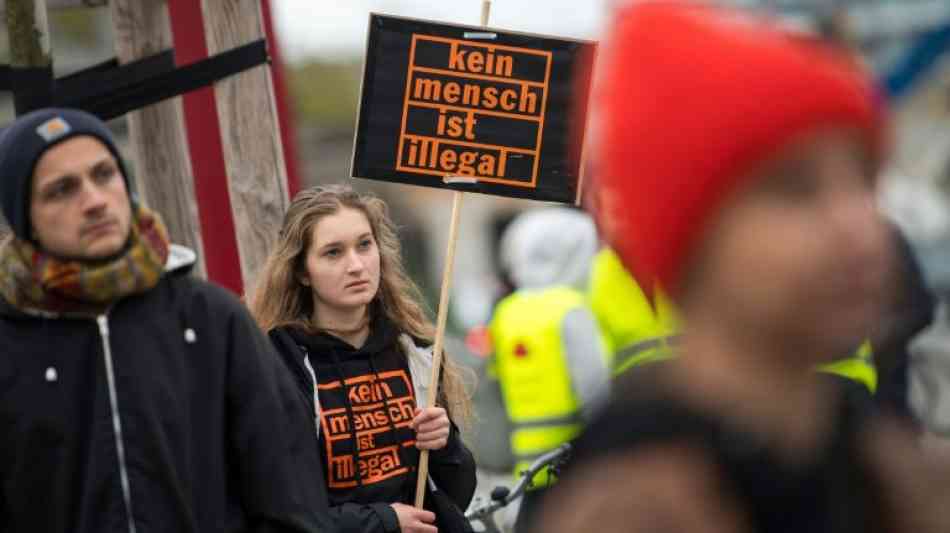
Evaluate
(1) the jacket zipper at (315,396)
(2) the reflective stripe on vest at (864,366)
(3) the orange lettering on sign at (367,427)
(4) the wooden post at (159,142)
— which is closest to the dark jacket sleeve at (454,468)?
(3) the orange lettering on sign at (367,427)

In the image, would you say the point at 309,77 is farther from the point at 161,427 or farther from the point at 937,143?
the point at 161,427

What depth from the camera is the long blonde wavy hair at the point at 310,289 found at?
4629 millimetres

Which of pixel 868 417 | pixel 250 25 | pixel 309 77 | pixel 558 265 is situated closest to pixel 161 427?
pixel 868 417

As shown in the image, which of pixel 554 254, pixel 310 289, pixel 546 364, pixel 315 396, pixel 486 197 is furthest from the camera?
pixel 486 197

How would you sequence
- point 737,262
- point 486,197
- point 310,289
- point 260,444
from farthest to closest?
point 486,197 → point 310,289 → point 260,444 → point 737,262

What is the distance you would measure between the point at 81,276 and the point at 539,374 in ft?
10.6

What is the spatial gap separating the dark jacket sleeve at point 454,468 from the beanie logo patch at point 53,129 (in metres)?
1.57

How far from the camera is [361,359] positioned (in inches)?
176

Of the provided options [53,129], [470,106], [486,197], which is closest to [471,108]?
[470,106]

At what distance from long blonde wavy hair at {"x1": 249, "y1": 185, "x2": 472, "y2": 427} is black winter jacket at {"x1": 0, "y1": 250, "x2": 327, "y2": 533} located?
1002mm

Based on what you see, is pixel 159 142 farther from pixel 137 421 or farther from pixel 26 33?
pixel 137 421

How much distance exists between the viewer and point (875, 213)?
5.39 feet

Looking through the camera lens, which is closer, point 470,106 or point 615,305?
point 470,106

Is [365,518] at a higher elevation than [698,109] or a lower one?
lower
